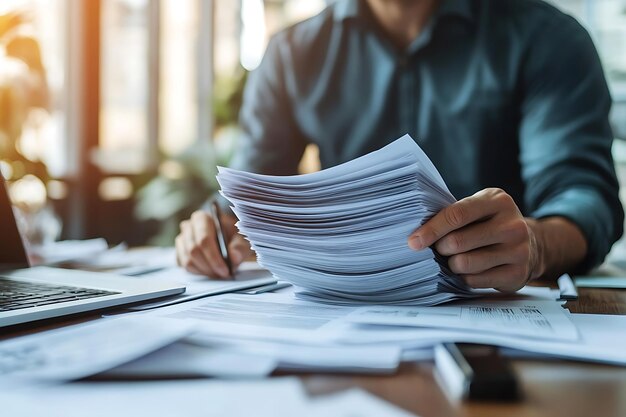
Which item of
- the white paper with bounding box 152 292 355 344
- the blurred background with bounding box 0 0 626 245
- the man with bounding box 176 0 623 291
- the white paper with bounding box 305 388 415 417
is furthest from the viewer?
the blurred background with bounding box 0 0 626 245

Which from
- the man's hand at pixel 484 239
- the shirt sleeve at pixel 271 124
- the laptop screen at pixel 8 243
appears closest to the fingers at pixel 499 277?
the man's hand at pixel 484 239

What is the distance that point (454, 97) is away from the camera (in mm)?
1357

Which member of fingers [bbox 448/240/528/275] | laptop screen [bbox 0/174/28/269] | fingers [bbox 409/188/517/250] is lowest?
fingers [bbox 448/240/528/275]

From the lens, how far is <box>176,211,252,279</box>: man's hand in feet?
2.67

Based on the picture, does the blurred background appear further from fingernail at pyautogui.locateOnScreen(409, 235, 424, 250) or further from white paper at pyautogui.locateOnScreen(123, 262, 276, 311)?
fingernail at pyautogui.locateOnScreen(409, 235, 424, 250)

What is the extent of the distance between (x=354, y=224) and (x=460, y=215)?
0.10 metres

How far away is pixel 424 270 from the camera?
58 centimetres

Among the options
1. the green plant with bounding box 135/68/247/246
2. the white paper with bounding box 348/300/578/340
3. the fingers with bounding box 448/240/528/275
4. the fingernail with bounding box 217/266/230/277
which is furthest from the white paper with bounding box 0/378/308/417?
the green plant with bounding box 135/68/247/246

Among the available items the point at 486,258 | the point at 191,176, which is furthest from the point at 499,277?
the point at 191,176

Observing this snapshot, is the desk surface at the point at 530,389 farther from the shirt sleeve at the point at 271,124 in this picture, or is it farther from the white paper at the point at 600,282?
the shirt sleeve at the point at 271,124

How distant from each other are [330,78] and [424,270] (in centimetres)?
96

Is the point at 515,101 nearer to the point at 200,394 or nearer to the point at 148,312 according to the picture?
the point at 148,312

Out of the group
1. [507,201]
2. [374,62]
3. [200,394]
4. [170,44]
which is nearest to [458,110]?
[374,62]

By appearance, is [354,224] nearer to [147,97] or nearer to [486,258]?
[486,258]
